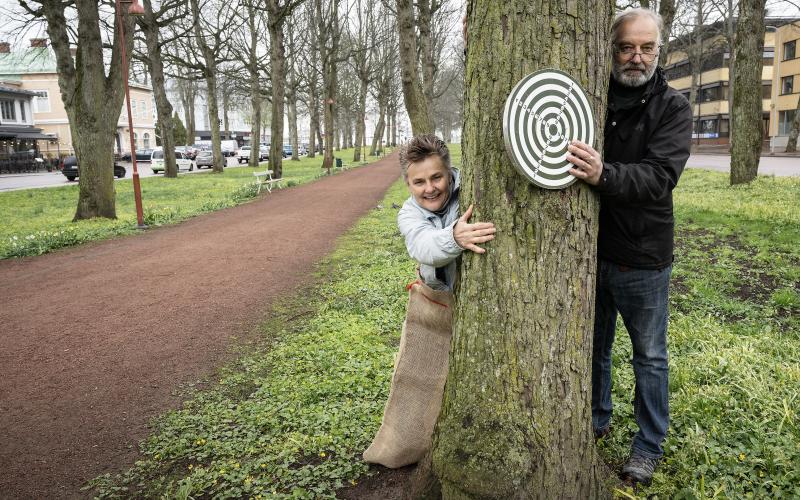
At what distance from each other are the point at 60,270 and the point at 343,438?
23.2ft

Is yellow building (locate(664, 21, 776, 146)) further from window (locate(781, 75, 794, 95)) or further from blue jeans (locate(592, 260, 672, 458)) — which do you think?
blue jeans (locate(592, 260, 672, 458))

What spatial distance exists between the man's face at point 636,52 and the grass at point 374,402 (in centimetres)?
185

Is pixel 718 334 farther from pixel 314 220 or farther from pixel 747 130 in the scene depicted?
pixel 747 130

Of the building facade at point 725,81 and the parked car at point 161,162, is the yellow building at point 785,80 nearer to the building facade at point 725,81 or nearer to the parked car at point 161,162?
the building facade at point 725,81

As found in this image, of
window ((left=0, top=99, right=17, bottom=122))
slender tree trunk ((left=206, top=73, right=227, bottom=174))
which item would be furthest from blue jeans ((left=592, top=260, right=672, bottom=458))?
window ((left=0, top=99, right=17, bottom=122))

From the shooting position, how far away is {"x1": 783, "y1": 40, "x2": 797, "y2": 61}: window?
45094 mm

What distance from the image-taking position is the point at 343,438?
348cm

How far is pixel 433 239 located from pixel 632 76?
3.62 feet

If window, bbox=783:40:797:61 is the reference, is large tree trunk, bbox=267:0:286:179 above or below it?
below

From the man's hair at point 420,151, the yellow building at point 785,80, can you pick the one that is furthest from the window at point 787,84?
the man's hair at point 420,151

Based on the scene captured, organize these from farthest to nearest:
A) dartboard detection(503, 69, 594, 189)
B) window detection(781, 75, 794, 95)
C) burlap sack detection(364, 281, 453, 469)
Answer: window detection(781, 75, 794, 95), burlap sack detection(364, 281, 453, 469), dartboard detection(503, 69, 594, 189)

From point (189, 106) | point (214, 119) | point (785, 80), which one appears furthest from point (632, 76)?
point (189, 106)

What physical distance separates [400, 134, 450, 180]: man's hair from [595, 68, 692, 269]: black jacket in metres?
0.72

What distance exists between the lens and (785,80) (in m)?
46.6
